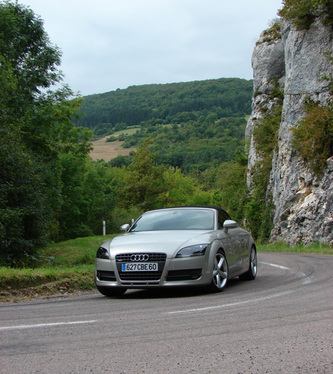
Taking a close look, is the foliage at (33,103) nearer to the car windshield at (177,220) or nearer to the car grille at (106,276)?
the car windshield at (177,220)

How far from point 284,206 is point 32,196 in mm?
21216

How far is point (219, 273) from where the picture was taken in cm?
896

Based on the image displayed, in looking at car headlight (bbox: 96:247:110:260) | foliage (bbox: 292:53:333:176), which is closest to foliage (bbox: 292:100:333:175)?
foliage (bbox: 292:53:333:176)

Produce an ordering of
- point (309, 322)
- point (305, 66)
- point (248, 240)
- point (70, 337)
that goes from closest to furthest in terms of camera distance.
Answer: point (70, 337)
point (309, 322)
point (248, 240)
point (305, 66)

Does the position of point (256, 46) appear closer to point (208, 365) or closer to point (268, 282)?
point (268, 282)

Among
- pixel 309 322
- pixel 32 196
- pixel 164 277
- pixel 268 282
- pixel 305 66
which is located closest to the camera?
pixel 309 322

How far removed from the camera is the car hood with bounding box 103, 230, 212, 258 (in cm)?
846

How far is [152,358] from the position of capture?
4.29 metres

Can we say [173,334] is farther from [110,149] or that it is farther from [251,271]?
[110,149]

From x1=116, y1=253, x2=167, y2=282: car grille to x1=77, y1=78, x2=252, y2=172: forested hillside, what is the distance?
416 ft

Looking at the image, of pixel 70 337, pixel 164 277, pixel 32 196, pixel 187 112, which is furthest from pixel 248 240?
pixel 187 112

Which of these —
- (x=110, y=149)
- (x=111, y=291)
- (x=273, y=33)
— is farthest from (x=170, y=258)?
(x=110, y=149)

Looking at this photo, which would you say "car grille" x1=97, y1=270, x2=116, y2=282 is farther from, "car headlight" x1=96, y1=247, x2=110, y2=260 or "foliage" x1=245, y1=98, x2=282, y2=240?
"foliage" x1=245, y1=98, x2=282, y2=240

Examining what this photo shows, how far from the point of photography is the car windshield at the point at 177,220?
9.86 metres
